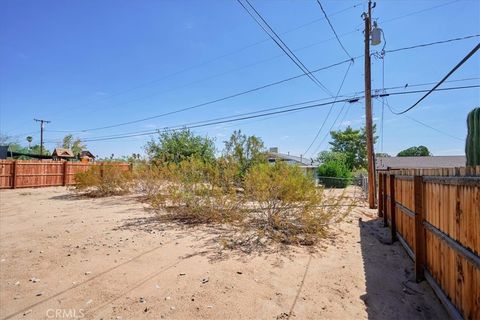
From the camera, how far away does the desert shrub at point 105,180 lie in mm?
13453

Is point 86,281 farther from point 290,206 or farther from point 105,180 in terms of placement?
point 105,180

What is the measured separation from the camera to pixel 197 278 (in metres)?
3.91

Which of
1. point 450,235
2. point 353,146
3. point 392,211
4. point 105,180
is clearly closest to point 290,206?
point 392,211

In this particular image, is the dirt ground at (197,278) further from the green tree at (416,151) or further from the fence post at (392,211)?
the green tree at (416,151)

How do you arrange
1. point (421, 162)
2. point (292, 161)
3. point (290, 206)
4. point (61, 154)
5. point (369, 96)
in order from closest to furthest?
1. point (290, 206)
2. point (369, 96)
3. point (292, 161)
4. point (421, 162)
5. point (61, 154)

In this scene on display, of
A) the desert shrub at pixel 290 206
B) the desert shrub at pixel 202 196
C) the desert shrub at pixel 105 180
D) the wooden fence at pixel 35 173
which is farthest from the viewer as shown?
the wooden fence at pixel 35 173

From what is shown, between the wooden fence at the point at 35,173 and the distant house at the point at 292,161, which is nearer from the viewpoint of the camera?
the distant house at the point at 292,161

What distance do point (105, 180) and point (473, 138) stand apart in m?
13.6

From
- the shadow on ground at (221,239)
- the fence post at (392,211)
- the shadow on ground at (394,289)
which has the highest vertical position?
the fence post at (392,211)

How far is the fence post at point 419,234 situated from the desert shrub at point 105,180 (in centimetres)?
1181

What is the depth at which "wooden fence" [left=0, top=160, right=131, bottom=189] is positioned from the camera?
56.0 feet

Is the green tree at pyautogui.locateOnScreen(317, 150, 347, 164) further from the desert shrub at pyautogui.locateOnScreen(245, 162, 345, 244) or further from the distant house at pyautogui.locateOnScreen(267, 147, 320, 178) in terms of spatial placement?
the desert shrub at pyautogui.locateOnScreen(245, 162, 345, 244)

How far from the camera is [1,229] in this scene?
6.82 metres

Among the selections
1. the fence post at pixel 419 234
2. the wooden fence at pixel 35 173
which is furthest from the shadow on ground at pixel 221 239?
the wooden fence at pixel 35 173
